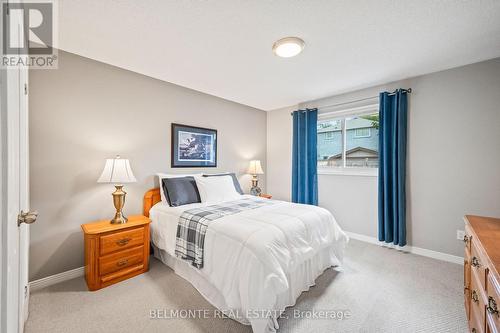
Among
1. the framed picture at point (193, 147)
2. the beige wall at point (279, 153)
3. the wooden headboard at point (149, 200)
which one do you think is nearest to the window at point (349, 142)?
the beige wall at point (279, 153)

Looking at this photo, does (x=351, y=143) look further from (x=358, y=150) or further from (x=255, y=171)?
(x=255, y=171)

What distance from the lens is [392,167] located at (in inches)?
115

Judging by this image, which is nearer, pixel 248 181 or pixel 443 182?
pixel 443 182

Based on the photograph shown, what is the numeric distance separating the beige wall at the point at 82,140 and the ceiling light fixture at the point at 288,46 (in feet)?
5.61

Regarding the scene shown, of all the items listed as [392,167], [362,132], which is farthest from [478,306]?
[362,132]

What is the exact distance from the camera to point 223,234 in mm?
1726

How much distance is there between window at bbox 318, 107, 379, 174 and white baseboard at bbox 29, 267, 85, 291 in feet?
12.2

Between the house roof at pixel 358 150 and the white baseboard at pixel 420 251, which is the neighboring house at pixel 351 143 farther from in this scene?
the white baseboard at pixel 420 251

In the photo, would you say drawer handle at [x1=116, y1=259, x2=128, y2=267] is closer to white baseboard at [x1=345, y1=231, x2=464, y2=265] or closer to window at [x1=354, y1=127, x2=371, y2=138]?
white baseboard at [x1=345, y1=231, x2=464, y2=265]

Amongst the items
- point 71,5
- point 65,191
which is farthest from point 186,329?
point 71,5

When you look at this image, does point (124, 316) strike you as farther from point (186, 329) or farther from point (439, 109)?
point (439, 109)

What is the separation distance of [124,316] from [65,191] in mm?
1420

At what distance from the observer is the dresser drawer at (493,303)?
902 mm

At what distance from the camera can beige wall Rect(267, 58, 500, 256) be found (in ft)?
7.75
